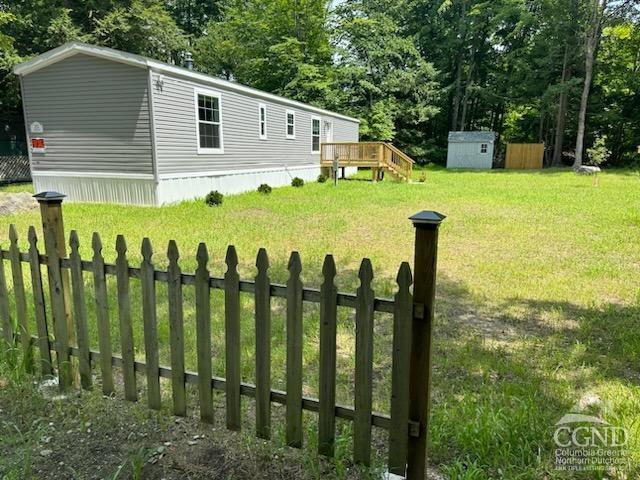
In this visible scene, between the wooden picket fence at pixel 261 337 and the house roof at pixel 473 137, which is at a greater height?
the house roof at pixel 473 137

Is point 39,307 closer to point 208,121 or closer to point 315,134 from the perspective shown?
point 208,121

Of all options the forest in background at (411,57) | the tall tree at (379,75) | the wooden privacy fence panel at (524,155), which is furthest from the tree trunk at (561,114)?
the tall tree at (379,75)

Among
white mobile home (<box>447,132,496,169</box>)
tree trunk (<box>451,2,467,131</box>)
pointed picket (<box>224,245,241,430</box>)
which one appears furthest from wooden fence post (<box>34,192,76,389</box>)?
tree trunk (<box>451,2,467,131</box>)

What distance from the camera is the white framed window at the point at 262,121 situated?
14.4 metres

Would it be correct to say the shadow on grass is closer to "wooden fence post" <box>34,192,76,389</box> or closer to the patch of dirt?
"wooden fence post" <box>34,192,76,389</box>

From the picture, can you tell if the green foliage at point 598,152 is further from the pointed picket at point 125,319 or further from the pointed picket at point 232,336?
the pointed picket at point 125,319

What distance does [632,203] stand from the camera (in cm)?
1097

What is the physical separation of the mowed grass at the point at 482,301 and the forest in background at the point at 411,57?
14902 millimetres

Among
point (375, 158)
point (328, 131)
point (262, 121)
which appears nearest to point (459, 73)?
point (328, 131)

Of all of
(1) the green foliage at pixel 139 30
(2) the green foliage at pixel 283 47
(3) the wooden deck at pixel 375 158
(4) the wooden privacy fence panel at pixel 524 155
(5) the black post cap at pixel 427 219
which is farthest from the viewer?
(2) the green foliage at pixel 283 47

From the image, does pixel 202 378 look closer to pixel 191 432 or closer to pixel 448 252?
pixel 191 432

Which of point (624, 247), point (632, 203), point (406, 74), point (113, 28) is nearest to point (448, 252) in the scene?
point (624, 247)

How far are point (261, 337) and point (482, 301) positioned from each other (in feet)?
10.1

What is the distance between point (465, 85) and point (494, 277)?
28479 mm
